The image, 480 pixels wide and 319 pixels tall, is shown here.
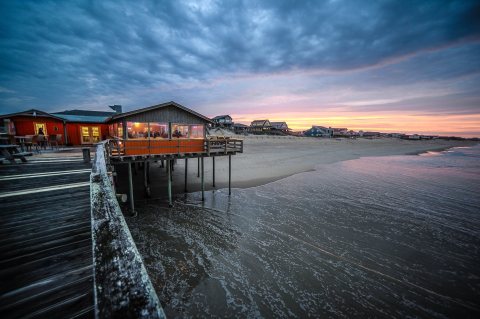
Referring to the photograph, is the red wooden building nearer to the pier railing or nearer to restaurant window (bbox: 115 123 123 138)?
restaurant window (bbox: 115 123 123 138)

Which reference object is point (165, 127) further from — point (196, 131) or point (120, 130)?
point (120, 130)

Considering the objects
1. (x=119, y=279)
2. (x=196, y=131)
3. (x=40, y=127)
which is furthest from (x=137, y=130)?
(x=119, y=279)

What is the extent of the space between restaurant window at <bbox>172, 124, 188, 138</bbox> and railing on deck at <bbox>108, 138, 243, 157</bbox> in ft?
12.3

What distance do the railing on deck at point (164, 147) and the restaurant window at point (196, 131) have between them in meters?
3.11

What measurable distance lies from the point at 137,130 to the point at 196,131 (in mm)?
5201

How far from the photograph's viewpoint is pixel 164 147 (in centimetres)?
1494

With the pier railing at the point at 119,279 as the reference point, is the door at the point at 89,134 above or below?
above

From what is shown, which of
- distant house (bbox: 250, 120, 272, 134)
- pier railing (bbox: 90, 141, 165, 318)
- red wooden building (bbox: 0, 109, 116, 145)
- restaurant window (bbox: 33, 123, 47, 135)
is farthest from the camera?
distant house (bbox: 250, 120, 272, 134)

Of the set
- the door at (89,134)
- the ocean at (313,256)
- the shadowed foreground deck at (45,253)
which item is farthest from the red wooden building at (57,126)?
the shadowed foreground deck at (45,253)

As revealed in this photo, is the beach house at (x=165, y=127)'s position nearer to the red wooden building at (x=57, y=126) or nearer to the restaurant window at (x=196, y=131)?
the restaurant window at (x=196, y=131)

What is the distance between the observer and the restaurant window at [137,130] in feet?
58.1

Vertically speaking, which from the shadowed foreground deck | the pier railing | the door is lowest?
the shadowed foreground deck

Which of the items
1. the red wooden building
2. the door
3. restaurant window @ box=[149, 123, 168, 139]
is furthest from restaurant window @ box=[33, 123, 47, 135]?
restaurant window @ box=[149, 123, 168, 139]

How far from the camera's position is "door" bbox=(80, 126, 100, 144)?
83.2 ft
